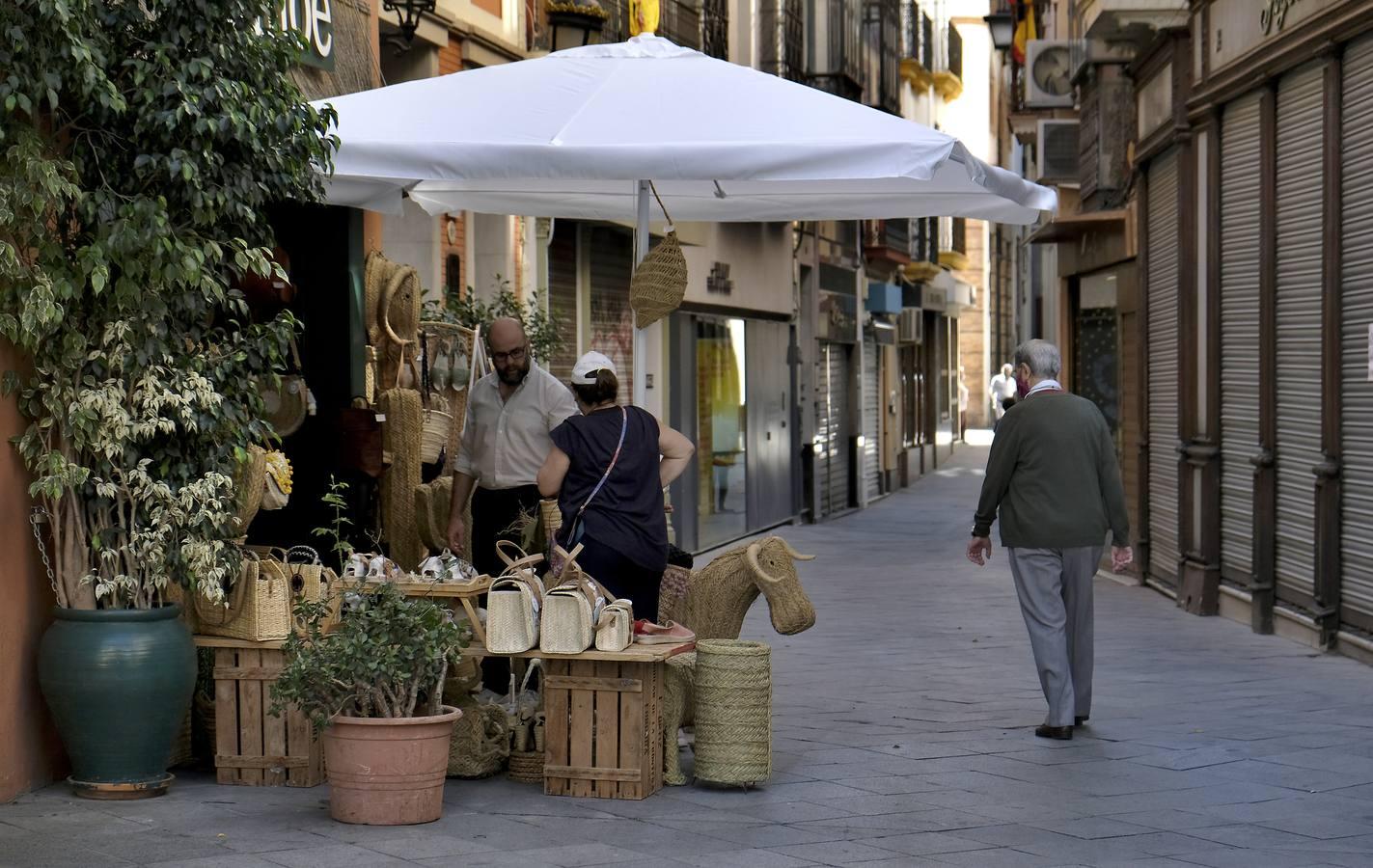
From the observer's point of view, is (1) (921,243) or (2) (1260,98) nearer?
(2) (1260,98)

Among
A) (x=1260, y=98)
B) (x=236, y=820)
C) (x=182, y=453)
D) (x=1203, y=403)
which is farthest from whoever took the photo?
(x=1203, y=403)

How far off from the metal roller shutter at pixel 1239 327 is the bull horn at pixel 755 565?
658cm

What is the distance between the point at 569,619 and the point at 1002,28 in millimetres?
22881

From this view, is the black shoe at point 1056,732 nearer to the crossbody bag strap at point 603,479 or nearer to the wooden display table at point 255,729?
the crossbody bag strap at point 603,479

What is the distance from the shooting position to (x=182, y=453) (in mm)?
7461

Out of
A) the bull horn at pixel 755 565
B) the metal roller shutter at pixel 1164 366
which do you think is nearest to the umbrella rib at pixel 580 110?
the bull horn at pixel 755 565

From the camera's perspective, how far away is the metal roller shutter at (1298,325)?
12281mm

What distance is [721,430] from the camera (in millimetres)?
21281

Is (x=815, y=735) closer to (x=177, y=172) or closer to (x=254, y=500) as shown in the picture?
(x=254, y=500)

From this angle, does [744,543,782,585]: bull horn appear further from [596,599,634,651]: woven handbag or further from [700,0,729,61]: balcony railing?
[700,0,729,61]: balcony railing

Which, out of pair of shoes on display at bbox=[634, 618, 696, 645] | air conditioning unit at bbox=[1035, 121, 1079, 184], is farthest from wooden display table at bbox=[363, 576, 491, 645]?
air conditioning unit at bbox=[1035, 121, 1079, 184]

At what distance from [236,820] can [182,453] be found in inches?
56.1

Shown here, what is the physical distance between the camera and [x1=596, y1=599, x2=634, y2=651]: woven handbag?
7.37 m

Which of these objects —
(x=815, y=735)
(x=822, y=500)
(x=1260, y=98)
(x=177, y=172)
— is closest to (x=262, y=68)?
(x=177, y=172)
